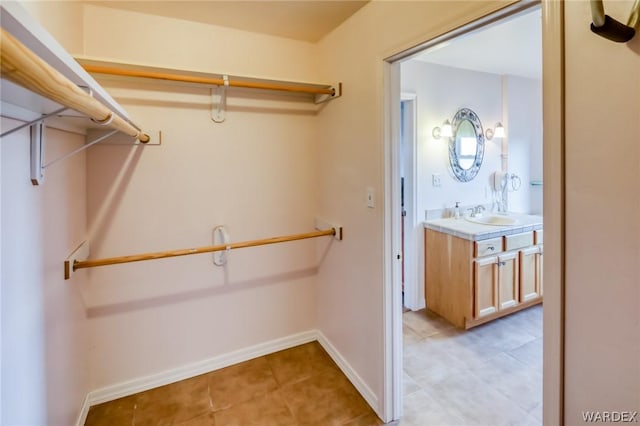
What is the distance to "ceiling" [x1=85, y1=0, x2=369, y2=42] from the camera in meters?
1.75

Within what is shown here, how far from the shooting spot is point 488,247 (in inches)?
101

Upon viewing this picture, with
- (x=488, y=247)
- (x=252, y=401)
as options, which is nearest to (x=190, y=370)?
(x=252, y=401)

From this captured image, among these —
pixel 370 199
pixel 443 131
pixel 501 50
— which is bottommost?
pixel 370 199

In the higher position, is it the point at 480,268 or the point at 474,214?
the point at 474,214

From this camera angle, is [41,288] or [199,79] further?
[199,79]

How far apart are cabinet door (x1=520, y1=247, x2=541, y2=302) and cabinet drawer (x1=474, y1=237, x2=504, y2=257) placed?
11.8 inches

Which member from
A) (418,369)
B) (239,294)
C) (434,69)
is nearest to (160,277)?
(239,294)

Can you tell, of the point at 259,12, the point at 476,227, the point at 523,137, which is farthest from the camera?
the point at 523,137

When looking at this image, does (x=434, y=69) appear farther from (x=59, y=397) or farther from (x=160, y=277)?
(x=59, y=397)

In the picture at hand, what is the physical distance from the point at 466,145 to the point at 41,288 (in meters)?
3.28

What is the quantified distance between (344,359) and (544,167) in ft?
5.60

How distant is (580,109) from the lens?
34.4 inches

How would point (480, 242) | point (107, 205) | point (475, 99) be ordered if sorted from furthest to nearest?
point (475, 99) < point (480, 242) < point (107, 205)

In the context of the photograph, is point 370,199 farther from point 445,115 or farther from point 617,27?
point 445,115
